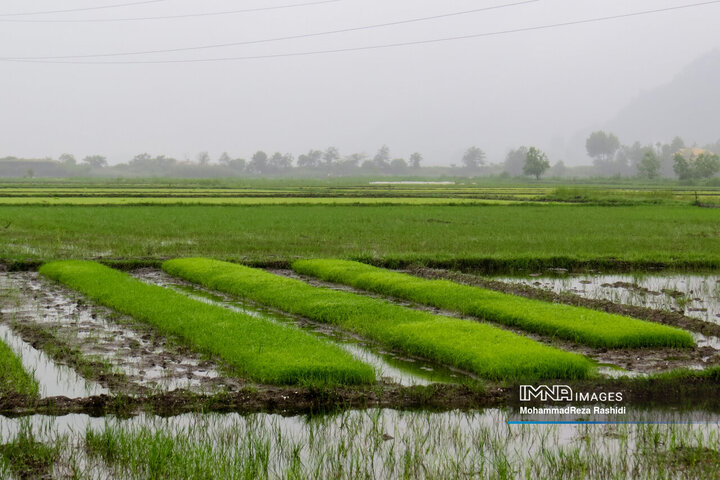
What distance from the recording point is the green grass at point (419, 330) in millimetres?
8688

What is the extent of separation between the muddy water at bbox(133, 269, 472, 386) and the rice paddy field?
49 mm

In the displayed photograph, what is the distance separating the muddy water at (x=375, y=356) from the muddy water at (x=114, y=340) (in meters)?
1.76

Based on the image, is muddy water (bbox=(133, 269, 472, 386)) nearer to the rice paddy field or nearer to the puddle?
the rice paddy field

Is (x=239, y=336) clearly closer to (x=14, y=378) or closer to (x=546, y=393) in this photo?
(x=14, y=378)

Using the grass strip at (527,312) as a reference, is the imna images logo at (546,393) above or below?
below

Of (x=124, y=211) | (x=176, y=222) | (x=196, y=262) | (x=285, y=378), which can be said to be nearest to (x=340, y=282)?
(x=196, y=262)

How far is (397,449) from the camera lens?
6.56 meters

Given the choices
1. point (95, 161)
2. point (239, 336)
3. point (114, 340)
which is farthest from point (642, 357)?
point (95, 161)

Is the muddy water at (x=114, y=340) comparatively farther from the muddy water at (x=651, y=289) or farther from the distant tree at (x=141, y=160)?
the distant tree at (x=141, y=160)

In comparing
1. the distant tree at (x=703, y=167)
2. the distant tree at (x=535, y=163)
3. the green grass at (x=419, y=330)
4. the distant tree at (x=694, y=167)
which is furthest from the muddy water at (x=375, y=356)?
the distant tree at (x=535, y=163)

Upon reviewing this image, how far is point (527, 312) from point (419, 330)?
6.84 feet

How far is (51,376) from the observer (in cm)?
884

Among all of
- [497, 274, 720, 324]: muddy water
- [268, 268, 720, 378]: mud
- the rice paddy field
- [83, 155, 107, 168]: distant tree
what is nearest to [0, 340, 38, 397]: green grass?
the rice paddy field

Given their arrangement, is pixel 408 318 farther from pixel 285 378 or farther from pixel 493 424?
pixel 493 424
